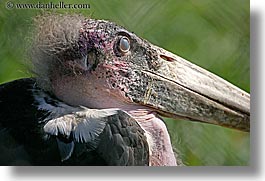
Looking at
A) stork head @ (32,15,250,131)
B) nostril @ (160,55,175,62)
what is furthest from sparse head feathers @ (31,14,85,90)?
nostril @ (160,55,175,62)

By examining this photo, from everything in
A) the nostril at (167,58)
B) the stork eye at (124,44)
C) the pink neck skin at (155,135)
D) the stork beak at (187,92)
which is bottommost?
the pink neck skin at (155,135)

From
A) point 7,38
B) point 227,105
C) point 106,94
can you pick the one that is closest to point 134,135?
point 106,94

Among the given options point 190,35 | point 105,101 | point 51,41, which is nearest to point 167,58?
point 190,35

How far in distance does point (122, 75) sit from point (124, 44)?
81 millimetres

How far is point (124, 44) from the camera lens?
1.82 metres

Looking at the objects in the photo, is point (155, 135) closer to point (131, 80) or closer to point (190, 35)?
point (131, 80)

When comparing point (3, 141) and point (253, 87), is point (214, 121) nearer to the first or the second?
point (253, 87)

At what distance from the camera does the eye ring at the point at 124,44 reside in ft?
5.98

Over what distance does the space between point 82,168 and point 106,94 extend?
210mm

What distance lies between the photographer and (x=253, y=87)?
1856 millimetres

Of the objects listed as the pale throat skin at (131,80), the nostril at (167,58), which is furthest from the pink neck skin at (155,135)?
the nostril at (167,58)

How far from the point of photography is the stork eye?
1821 mm

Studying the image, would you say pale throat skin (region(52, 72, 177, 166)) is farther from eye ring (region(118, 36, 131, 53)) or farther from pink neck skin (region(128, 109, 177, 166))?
eye ring (region(118, 36, 131, 53))

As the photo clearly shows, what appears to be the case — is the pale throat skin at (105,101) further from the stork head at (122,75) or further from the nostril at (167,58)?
the nostril at (167,58)
